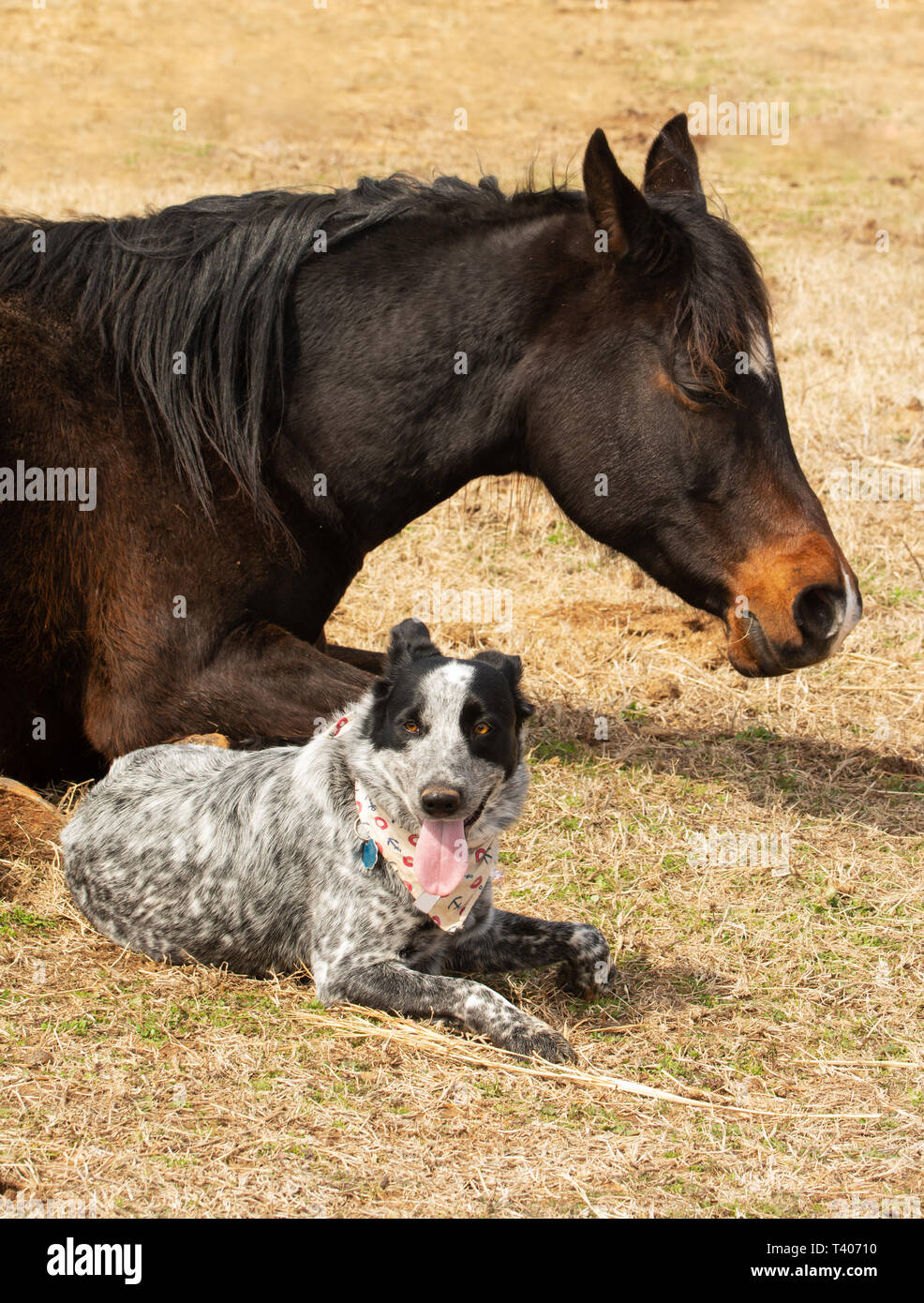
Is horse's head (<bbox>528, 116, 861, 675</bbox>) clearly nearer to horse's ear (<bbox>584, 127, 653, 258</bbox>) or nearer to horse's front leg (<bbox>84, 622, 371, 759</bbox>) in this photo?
horse's ear (<bbox>584, 127, 653, 258</bbox>)

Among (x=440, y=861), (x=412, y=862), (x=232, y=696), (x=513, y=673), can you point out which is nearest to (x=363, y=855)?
(x=412, y=862)

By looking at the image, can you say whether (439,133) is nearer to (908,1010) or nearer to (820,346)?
(820,346)

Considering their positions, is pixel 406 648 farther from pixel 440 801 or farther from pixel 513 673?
pixel 440 801

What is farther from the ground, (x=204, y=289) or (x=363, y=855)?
(x=204, y=289)

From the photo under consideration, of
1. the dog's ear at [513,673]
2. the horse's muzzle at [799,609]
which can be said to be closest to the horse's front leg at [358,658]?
the horse's muzzle at [799,609]

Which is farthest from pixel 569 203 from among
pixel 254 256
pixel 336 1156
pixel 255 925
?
pixel 336 1156

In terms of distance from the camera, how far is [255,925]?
438cm

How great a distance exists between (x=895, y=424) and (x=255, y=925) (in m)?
7.57

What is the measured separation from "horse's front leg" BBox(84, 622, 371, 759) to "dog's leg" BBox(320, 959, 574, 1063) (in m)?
1.23

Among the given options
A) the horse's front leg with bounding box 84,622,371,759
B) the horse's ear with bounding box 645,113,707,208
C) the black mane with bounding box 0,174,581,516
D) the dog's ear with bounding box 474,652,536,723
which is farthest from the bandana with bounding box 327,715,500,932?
the horse's ear with bounding box 645,113,707,208

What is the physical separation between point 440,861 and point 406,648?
670mm

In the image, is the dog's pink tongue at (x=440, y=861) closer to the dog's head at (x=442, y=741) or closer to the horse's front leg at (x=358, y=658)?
the dog's head at (x=442, y=741)

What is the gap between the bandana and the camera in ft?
13.2

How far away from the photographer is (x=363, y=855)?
4184mm
